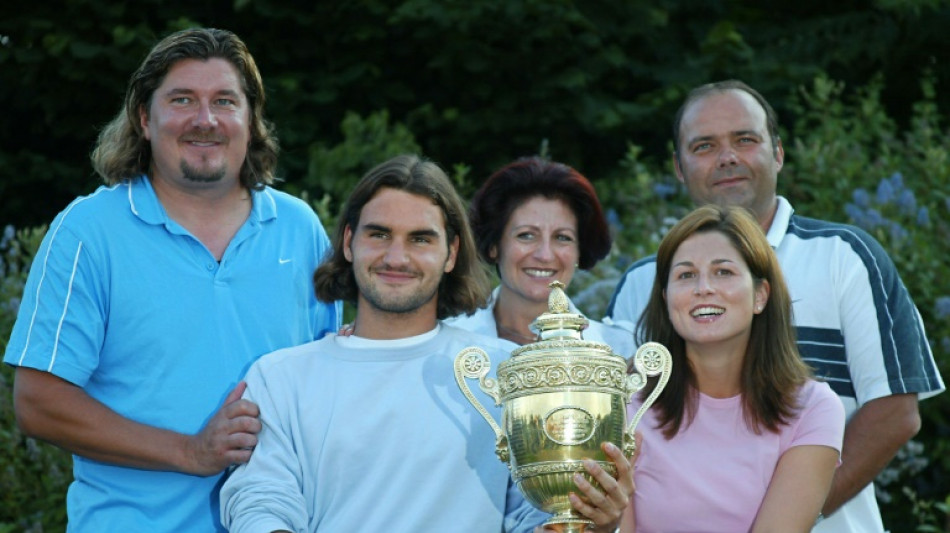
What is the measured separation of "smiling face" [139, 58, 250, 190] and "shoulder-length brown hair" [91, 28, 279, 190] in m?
0.03

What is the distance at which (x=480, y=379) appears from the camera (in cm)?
414

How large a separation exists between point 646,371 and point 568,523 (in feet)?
1.53

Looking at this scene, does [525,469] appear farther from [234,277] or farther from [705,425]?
[234,277]

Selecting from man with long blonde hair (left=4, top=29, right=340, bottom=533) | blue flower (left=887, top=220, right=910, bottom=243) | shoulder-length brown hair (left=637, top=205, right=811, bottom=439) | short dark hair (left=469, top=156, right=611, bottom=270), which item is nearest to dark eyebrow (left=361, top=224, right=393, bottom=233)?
man with long blonde hair (left=4, top=29, right=340, bottom=533)

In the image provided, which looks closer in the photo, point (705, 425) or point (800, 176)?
point (705, 425)

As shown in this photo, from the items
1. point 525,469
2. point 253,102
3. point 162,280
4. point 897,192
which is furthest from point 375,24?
point 525,469

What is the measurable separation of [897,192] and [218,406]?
4462 mm

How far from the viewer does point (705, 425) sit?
14.4 feet

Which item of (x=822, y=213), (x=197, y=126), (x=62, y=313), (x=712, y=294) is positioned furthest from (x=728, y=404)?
(x=822, y=213)

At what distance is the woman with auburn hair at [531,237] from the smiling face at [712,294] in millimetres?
864

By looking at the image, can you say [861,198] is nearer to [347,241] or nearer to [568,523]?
[347,241]

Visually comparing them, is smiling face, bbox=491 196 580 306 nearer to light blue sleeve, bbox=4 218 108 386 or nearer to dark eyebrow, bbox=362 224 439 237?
dark eyebrow, bbox=362 224 439 237

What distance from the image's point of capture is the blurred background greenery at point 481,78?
30.6ft

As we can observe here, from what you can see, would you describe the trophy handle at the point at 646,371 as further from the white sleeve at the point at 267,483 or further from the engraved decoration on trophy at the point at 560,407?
the white sleeve at the point at 267,483
